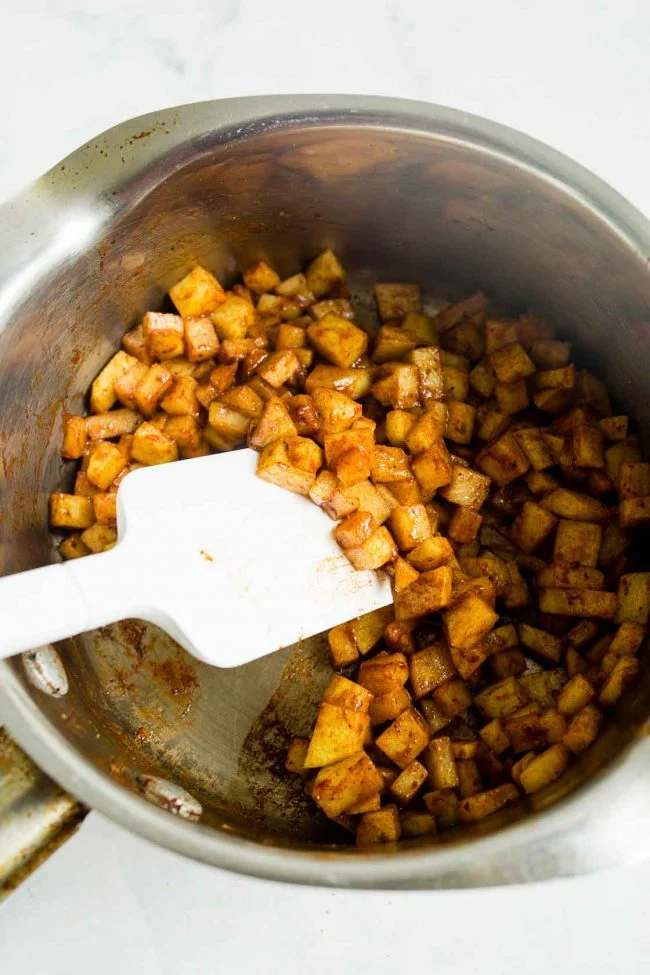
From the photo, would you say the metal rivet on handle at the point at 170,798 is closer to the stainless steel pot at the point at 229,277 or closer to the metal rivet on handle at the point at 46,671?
the stainless steel pot at the point at 229,277

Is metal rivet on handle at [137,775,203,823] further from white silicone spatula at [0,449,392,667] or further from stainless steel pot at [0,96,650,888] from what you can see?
white silicone spatula at [0,449,392,667]

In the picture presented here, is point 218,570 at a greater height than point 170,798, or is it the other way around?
point 218,570

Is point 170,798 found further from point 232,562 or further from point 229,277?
point 229,277

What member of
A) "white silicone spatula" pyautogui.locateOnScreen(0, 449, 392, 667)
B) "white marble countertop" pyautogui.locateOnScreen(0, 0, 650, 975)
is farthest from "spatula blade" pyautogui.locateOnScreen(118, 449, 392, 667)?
"white marble countertop" pyautogui.locateOnScreen(0, 0, 650, 975)

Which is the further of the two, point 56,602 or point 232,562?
point 232,562

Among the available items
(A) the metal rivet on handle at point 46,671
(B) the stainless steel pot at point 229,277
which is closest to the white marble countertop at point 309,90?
(B) the stainless steel pot at point 229,277

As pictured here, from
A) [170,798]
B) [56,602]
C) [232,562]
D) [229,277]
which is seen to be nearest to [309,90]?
[229,277]
